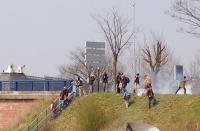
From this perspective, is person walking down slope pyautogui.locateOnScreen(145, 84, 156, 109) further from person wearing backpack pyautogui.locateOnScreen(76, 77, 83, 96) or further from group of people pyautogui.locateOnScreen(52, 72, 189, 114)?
person wearing backpack pyautogui.locateOnScreen(76, 77, 83, 96)

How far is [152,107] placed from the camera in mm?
31938

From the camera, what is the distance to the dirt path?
39.8m

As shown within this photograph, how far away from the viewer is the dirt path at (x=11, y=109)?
39750 millimetres

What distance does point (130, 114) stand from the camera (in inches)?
1257

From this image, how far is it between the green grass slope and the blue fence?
6.11 m

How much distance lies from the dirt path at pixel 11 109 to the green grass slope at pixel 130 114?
5.60 m

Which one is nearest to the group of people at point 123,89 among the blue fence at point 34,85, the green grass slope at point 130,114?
the green grass slope at point 130,114

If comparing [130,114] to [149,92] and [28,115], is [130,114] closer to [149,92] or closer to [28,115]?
[149,92]

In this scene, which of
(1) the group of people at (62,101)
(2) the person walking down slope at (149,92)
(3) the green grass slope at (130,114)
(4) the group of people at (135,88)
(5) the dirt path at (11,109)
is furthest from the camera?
(5) the dirt path at (11,109)

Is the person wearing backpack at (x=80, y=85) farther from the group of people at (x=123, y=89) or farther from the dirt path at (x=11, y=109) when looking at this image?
the dirt path at (x=11, y=109)

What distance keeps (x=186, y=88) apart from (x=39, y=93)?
1068cm

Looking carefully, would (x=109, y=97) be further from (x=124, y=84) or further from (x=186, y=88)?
(x=186, y=88)

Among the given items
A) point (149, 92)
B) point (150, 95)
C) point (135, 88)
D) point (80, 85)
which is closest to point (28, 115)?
point (80, 85)

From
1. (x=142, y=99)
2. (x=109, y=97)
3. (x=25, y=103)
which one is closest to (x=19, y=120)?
(x=25, y=103)
